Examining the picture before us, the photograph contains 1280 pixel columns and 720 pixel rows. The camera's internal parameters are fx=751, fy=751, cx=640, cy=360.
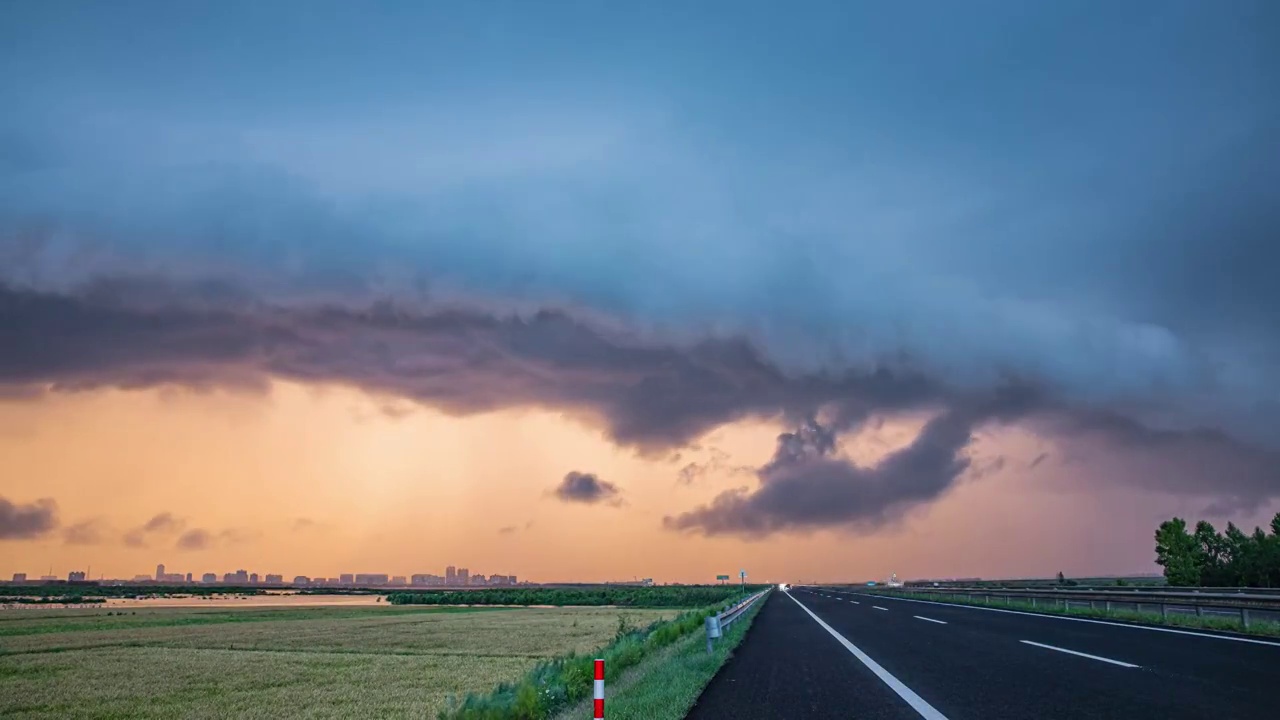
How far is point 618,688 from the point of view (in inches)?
557

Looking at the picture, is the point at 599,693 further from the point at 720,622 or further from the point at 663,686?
the point at 720,622

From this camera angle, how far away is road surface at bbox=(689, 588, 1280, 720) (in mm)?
9195

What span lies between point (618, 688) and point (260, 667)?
1926 centimetres

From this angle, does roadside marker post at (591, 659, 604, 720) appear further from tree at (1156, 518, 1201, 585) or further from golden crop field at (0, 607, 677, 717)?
tree at (1156, 518, 1201, 585)

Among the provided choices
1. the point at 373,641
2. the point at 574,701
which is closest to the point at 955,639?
the point at 574,701

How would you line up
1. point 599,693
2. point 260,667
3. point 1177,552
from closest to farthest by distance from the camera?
point 599,693
point 260,667
point 1177,552

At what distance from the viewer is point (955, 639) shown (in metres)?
19.5

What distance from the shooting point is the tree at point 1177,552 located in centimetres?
9519

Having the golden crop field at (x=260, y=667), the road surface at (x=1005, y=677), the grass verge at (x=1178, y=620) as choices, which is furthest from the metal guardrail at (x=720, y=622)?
the grass verge at (x=1178, y=620)

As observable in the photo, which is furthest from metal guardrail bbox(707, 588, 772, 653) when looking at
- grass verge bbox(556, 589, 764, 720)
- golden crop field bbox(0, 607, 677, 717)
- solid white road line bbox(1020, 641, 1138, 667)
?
solid white road line bbox(1020, 641, 1138, 667)

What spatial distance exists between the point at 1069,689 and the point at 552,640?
31747 millimetres

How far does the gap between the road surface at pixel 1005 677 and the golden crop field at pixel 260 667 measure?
8.15 m

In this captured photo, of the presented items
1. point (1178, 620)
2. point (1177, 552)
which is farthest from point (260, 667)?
point (1177, 552)

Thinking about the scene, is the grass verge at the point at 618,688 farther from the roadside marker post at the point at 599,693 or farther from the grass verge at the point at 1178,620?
the grass verge at the point at 1178,620
